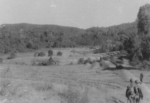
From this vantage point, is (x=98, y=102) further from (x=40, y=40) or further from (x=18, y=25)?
(x=18, y=25)

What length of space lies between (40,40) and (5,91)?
126127mm

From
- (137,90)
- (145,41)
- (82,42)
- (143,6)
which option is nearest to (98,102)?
(137,90)

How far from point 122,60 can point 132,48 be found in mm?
11472

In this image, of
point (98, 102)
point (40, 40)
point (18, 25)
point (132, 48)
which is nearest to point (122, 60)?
point (132, 48)

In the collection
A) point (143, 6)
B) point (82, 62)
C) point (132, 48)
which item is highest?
point (143, 6)

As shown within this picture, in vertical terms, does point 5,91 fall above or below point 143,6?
below

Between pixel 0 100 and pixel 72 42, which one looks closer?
pixel 0 100

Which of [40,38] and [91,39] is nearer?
[40,38]

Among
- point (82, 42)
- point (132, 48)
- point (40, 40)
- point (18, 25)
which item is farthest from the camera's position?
point (18, 25)

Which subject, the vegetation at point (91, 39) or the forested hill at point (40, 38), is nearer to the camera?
the vegetation at point (91, 39)

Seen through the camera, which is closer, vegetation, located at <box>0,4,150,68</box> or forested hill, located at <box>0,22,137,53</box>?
vegetation, located at <box>0,4,150,68</box>

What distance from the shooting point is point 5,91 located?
1848 centimetres

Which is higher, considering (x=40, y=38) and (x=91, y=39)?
(x=40, y=38)

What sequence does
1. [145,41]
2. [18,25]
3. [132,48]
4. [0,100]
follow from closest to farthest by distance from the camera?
[0,100], [145,41], [132,48], [18,25]
